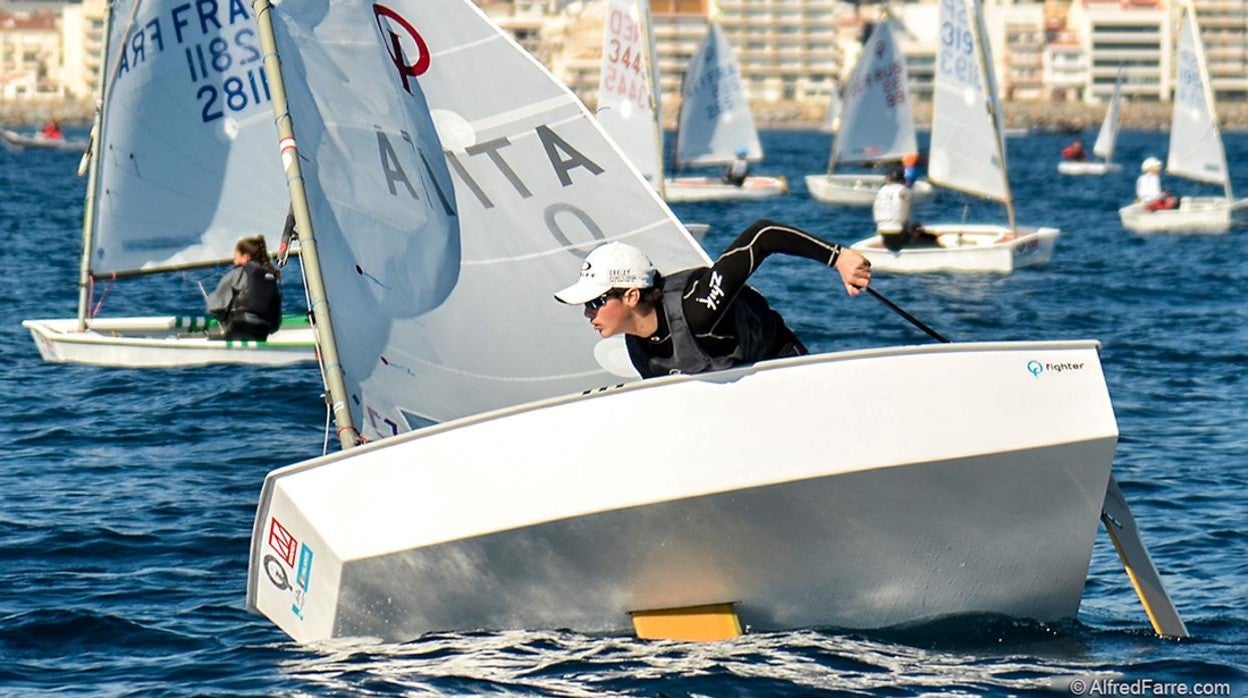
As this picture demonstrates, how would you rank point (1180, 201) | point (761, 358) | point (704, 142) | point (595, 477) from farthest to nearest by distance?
1. point (704, 142)
2. point (1180, 201)
3. point (761, 358)
4. point (595, 477)

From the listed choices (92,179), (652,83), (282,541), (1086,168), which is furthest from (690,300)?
(1086,168)

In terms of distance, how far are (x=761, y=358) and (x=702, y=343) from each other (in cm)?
28

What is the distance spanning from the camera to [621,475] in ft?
23.7

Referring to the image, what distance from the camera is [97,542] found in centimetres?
1108

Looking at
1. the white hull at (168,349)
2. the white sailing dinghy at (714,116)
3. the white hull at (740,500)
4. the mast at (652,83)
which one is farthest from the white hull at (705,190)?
the white hull at (740,500)

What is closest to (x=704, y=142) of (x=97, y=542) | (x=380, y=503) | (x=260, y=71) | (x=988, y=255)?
(x=988, y=255)

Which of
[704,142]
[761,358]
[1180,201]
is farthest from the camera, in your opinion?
[704,142]

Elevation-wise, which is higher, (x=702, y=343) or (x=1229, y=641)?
(x=702, y=343)

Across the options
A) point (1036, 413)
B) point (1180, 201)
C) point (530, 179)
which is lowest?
point (1180, 201)

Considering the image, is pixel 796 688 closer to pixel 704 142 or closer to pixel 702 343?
pixel 702 343

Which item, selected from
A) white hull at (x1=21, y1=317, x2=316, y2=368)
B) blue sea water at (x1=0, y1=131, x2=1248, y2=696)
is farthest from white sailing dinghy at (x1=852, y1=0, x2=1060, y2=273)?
white hull at (x1=21, y1=317, x2=316, y2=368)

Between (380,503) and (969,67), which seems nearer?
(380,503)

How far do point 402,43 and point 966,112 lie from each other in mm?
26495

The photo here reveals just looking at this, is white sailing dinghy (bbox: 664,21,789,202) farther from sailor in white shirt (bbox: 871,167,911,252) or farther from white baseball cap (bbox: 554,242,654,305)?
white baseball cap (bbox: 554,242,654,305)
